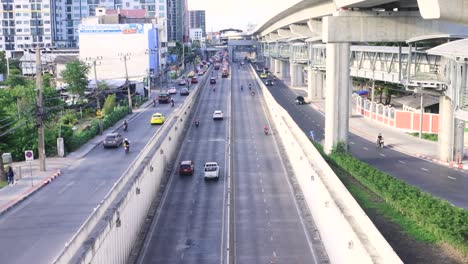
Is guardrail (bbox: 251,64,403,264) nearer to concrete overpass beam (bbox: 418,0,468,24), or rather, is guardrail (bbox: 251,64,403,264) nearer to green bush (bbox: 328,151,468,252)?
green bush (bbox: 328,151,468,252)

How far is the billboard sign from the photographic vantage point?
382 ft

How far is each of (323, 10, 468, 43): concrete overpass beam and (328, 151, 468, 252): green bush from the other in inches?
488

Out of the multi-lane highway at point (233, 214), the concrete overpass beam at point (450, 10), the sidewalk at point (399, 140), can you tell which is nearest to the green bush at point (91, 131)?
the multi-lane highway at point (233, 214)

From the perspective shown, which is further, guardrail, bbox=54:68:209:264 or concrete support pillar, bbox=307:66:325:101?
concrete support pillar, bbox=307:66:325:101

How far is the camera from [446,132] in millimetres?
42188

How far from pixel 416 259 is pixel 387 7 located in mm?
26188

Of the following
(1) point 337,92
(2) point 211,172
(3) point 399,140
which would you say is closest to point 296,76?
(3) point 399,140

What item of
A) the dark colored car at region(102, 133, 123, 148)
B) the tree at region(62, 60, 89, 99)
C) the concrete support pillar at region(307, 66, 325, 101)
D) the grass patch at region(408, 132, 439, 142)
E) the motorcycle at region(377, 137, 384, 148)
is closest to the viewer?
the motorcycle at region(377, 137, 384, 148)

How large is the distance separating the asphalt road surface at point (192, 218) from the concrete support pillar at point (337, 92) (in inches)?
287

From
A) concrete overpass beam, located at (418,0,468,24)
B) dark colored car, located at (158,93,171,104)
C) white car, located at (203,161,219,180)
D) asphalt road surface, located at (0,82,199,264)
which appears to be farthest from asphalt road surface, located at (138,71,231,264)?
dark colored car, located at (158,93,171,104)

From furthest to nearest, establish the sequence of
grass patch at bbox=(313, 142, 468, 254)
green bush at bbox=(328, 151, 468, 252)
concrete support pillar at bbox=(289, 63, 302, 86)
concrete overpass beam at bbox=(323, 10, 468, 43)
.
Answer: concrete support pillar at bbox=(289, 63, 302, 86) → concrete overpass beam at bbox=(323, 10, 468, 43) → grass patch at bbox=(313, 142, 468, 254) → green bush at bbox=(328, 151, 468, 252)

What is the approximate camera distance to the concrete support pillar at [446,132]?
138ft

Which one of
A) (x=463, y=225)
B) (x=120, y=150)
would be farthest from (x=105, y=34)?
(x=463, y=225)

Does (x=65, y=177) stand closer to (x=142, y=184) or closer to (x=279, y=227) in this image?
(x=142, y=184)
